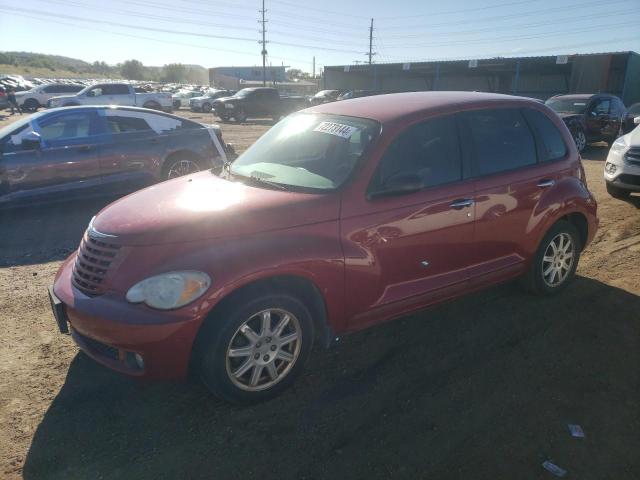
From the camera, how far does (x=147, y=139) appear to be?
24.2 ft

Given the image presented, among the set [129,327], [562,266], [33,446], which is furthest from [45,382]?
[562,266]

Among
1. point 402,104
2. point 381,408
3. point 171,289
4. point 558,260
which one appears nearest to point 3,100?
point 402,104

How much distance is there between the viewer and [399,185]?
3.10 meters

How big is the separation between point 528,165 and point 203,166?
5423mm

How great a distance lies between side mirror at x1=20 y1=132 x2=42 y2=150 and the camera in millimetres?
6398

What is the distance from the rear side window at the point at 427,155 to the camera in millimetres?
3238

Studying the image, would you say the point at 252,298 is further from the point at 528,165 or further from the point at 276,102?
the point at 276,102

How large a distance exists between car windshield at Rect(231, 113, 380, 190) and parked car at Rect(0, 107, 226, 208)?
3.93 metres

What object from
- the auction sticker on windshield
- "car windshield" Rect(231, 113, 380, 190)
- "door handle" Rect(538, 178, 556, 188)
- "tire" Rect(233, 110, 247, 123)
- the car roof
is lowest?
"tire" Rect(233, 110, 247, 123)

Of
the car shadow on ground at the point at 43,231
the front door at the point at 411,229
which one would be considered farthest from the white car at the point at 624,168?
the car shadow on ground at the point at 43,231

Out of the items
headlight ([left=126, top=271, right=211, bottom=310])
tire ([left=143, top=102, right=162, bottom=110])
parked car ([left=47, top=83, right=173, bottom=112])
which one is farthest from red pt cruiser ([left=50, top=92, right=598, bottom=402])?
tire ([left=143, top=102, right=162, bottom=110])

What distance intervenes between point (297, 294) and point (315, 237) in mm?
Answer: 372

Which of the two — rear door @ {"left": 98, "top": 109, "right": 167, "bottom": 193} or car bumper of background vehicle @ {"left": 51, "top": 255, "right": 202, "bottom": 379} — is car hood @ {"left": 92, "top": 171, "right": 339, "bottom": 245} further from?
rear door @ {"left": 98, "top": 109, "right": 167, "bottom": 193}

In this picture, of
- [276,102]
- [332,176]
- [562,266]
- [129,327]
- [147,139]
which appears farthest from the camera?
[276,102]
